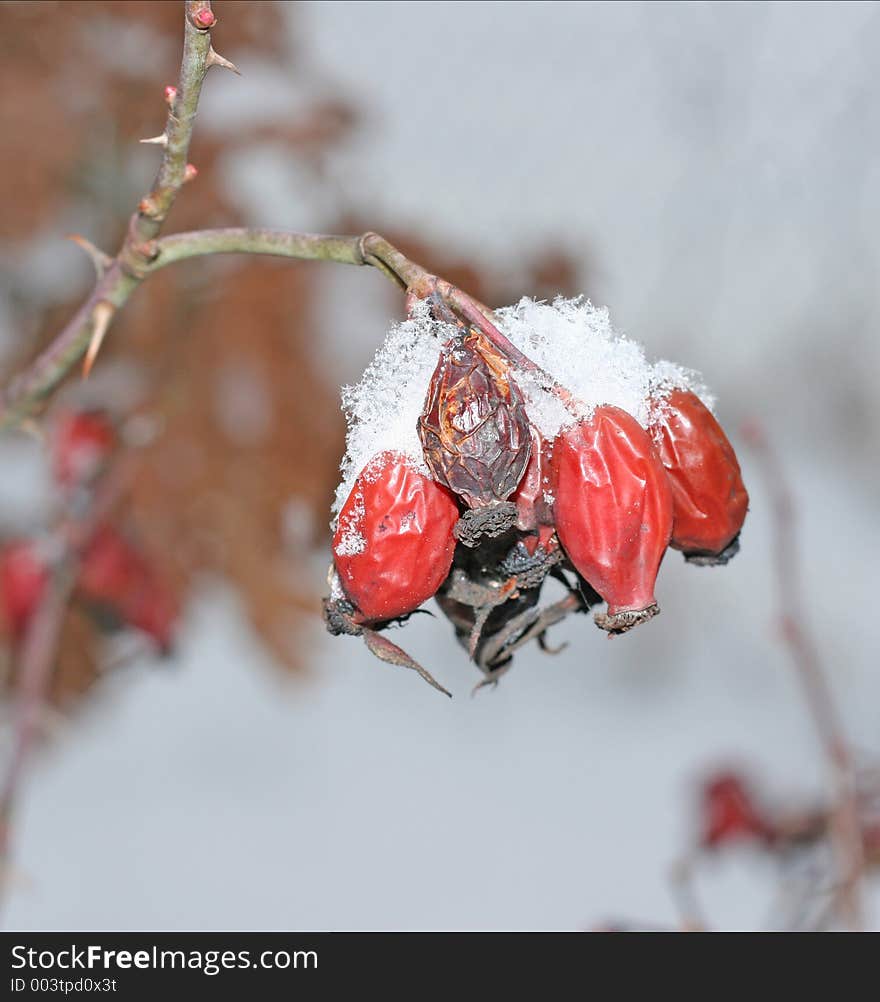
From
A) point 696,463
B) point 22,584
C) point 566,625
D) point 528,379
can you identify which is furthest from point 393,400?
point 566,625

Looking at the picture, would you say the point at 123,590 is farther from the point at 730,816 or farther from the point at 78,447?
the point at 730,816

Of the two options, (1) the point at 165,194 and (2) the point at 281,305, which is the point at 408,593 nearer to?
(1) the point at 165,194

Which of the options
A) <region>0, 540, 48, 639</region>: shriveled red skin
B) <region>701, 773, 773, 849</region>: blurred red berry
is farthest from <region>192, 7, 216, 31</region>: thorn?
<region>701, 773, 773, 849</region>: blurred red berry

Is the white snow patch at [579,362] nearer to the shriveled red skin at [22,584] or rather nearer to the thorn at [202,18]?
the thorn at [202,18]

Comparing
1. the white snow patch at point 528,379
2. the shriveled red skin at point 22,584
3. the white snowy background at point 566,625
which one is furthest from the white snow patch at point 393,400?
the white snowy background at point 566,625
